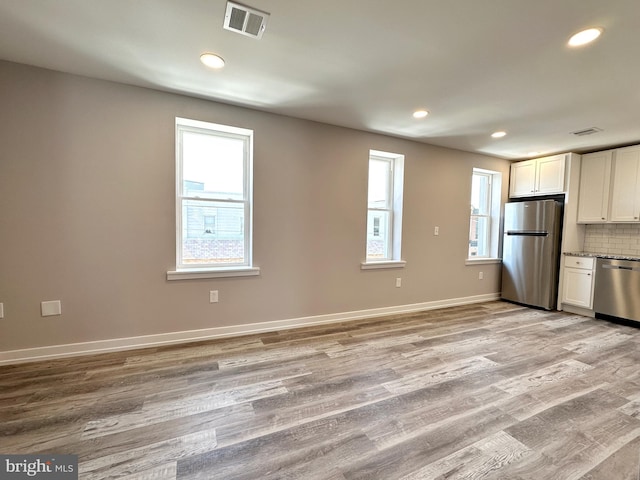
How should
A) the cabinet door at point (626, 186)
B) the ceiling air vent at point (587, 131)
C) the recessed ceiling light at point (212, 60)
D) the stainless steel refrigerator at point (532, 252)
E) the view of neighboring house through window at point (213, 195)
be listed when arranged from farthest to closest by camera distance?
the stainless steel refrigerator at point (532, 252), the cabinet door at point (626, 186), the ceiling air vent at point (587, 131), the view of neighboring house through window at point (213, 195), the recessed ceiling light at point (212, 60)

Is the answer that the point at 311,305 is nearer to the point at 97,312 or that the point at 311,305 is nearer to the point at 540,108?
the point at 97,312

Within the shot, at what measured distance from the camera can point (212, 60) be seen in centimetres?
214

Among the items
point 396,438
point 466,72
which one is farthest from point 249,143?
point 396,438

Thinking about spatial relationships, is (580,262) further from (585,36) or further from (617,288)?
(585,36)

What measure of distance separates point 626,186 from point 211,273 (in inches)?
218

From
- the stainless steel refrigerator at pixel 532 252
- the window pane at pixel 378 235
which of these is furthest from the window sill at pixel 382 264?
the stainless steel refrigerator at pixel 532 252

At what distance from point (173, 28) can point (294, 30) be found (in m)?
0.79

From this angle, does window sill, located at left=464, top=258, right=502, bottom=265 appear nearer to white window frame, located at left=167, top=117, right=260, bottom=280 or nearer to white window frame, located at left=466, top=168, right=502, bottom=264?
white window frame, located at left=466, top=168, right=502, bottom=264

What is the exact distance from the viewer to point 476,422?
1.74 metres

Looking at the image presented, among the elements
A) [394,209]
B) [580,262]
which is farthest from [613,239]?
[394,209]

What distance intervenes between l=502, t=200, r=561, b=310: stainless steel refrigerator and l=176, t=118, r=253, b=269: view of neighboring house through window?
4.29 meters

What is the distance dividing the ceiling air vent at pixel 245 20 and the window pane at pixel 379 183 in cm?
243

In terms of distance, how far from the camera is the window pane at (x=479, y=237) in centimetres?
476

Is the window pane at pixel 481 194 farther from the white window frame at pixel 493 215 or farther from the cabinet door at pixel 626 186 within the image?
the cabinet door at pixel 626 186
